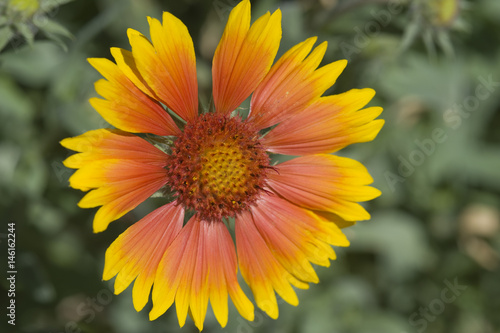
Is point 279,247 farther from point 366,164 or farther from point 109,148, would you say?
point 366,164

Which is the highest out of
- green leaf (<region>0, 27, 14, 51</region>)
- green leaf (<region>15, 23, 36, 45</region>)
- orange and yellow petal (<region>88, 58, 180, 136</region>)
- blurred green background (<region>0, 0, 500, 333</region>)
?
green leaf (<region>0, 27, 14, 51</region>)

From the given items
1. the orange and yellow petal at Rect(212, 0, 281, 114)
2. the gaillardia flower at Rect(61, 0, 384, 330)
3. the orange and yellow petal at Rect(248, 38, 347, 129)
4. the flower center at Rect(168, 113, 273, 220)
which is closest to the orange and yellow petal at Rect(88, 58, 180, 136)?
the gaillardia flower at Rect(61, 0, 384, 330)

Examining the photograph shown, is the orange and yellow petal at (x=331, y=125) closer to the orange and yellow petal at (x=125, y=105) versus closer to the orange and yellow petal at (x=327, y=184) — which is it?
the orange and yellow petal at (x=327, y=184)

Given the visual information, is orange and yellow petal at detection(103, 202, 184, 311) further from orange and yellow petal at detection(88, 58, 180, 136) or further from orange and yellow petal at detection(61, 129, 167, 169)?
orange and yellow petal at detection(88, 58, 180, 136)

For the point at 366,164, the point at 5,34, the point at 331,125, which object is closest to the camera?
the point at 5,34

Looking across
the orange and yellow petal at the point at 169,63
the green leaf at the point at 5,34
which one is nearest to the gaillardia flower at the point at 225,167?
the orange and yellow petal at the point at 169,63

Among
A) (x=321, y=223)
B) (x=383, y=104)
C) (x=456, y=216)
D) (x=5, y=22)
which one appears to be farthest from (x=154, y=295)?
(x=456, y=216)

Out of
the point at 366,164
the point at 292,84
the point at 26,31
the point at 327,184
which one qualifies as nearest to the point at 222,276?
the point at 327,184
